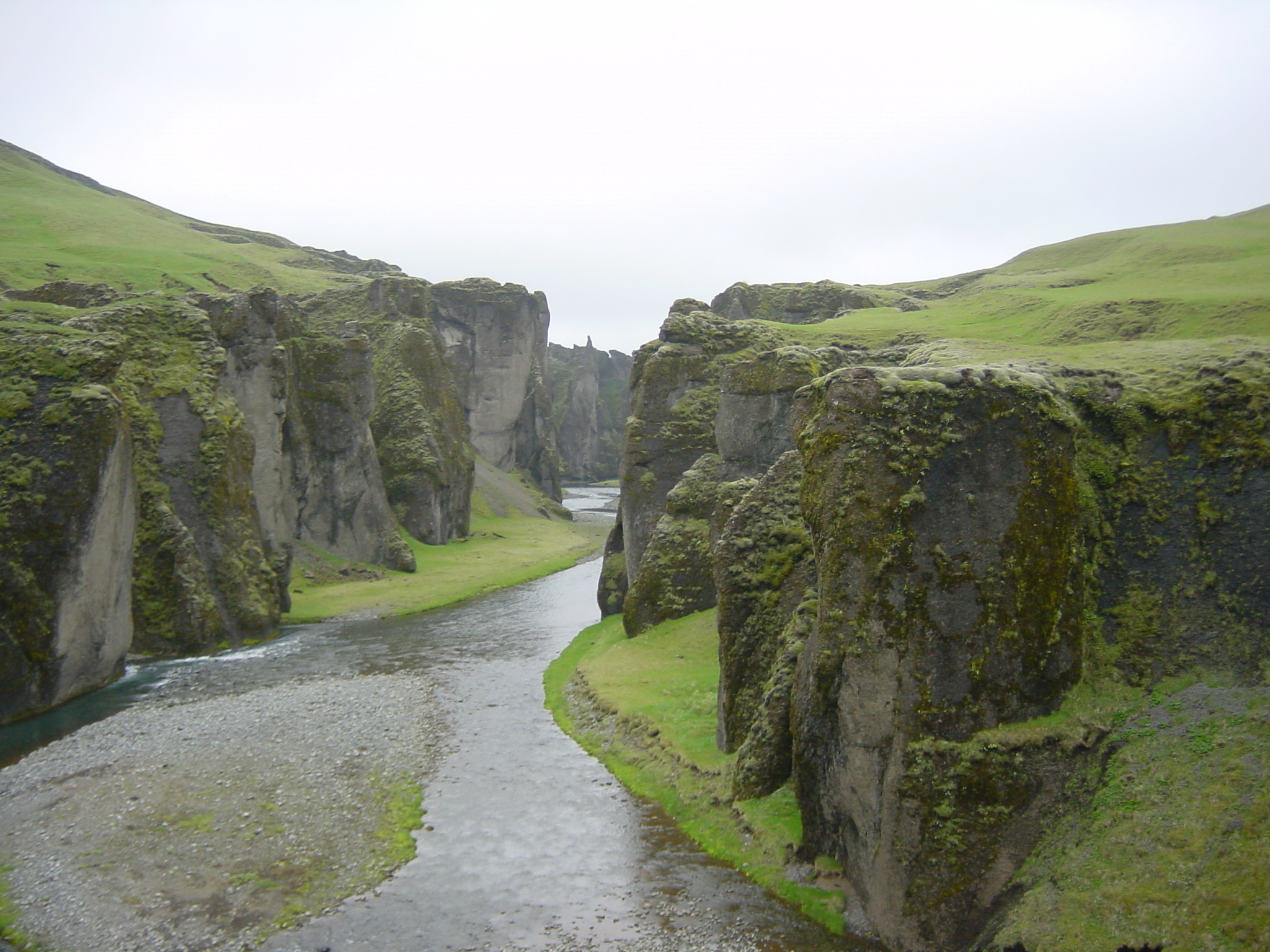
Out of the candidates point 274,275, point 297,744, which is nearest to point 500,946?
point 297,744

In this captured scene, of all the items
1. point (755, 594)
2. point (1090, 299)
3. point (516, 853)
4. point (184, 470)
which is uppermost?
point (1090, 299)

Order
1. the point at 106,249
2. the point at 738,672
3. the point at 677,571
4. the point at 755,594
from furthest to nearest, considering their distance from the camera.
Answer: the point at 106,249, the point at 677,571, the point at 755,594, the point at 738,672

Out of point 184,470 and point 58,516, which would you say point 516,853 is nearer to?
point 58,516

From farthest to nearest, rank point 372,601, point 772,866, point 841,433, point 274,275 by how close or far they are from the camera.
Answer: point 274,275
point 372,601
point 772,866
point 841,433

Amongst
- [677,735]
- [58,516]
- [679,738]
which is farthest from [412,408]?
[679,738]

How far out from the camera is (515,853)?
60.5ft

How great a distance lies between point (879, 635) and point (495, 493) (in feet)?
278

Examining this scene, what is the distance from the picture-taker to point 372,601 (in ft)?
159

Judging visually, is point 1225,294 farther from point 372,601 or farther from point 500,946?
point 372,601

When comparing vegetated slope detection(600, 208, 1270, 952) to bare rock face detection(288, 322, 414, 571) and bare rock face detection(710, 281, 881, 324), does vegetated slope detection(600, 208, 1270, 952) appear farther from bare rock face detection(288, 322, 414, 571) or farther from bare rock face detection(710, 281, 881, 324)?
bare rock face detection(710, 281, 881, 324)

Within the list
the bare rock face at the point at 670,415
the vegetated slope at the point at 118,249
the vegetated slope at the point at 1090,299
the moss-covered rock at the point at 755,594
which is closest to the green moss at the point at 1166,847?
the moss-covered rock at the point at 755,594

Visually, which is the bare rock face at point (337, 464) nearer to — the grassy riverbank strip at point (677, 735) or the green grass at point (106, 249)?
the grassy riverbank strip at point (677, 735)

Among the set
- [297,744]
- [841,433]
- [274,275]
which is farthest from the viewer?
[274,275]

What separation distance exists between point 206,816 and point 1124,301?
29.6m
